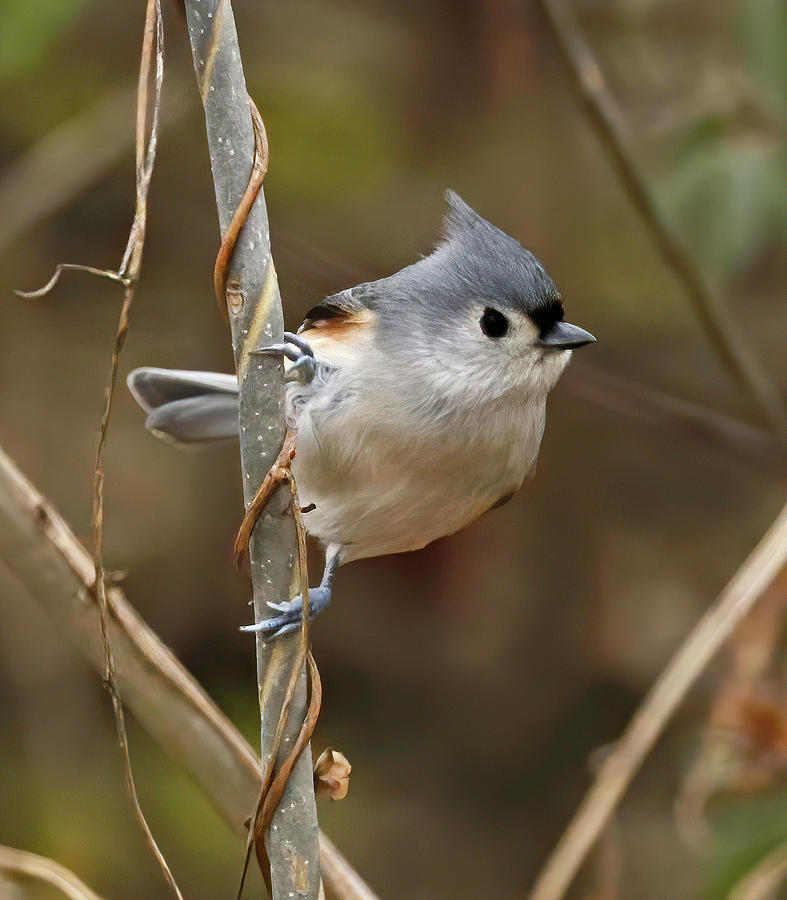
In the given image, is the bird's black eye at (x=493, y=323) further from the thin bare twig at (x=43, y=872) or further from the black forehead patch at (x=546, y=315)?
the thin bare twig at (x=43, y=872)

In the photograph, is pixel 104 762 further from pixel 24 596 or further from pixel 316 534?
pixel 316 534

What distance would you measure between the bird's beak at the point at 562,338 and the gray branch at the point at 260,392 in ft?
1.75

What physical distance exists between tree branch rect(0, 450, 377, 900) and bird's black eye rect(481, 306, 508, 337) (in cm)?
57

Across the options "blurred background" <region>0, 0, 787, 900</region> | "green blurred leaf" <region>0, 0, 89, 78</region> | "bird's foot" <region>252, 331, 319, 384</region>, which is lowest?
"blurred background" <region>0, 0, 787, 900</region>

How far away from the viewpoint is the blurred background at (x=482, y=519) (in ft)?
8.01

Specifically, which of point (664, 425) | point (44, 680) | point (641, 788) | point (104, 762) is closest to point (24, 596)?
point (44, 680)

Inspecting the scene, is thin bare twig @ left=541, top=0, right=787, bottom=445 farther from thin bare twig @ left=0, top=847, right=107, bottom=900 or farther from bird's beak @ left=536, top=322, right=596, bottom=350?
thin bare twig @ left=0, top=847, right=107, bottom=900

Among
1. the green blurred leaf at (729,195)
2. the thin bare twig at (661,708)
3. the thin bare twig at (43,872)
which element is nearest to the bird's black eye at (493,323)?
the thin bare twig at (661,708)

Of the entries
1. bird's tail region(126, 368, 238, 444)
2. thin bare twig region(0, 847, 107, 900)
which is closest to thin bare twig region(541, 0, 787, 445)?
bird's tail region(126, 368, 238, 444)

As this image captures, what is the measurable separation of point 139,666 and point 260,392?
0.35 metres

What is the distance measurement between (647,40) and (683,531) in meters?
1.27

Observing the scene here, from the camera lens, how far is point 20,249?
2600 millimetres

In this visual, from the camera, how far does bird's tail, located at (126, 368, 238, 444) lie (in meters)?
1.76

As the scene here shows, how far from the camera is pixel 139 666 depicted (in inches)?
42.1
